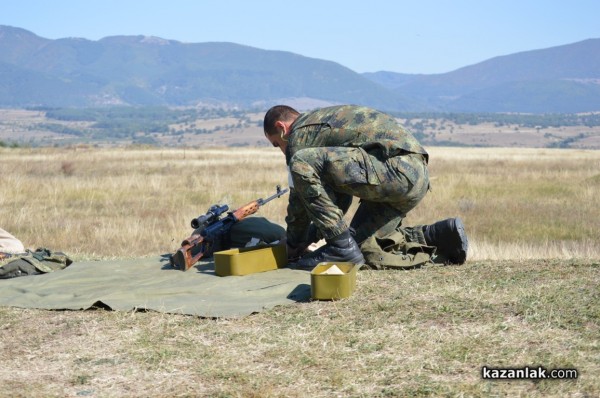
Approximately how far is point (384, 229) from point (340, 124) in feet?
3.68

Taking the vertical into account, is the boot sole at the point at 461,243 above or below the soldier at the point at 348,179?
below

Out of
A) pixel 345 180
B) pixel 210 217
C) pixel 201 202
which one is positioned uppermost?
pixel 345 180

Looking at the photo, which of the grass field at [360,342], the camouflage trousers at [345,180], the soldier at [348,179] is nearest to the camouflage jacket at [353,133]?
the soldier at [348,179]

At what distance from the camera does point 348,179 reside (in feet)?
26.3

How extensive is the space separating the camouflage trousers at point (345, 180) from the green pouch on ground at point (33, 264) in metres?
3.04

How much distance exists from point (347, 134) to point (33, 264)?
3.60m

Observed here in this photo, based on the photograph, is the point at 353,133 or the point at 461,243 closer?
the point at 353,133

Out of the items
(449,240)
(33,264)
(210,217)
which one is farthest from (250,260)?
(33,264)

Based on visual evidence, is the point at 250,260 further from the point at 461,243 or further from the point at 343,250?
the point at 461,243

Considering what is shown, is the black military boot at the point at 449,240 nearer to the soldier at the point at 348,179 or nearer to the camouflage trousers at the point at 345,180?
the soldier at the point at 348,179

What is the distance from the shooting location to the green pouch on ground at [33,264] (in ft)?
29.7

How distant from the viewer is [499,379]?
5129mm

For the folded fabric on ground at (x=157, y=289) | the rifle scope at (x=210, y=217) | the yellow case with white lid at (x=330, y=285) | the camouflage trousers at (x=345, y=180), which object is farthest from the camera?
the rifle scope at (x=210, y=217)

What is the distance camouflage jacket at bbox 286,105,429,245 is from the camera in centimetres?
828
